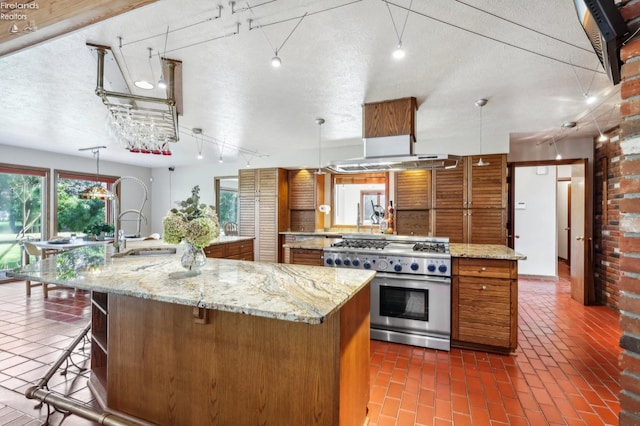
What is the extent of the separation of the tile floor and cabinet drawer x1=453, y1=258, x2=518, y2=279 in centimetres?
76

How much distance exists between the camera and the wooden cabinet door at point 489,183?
426 cm

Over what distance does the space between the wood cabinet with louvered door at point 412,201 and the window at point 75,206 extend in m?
6.10

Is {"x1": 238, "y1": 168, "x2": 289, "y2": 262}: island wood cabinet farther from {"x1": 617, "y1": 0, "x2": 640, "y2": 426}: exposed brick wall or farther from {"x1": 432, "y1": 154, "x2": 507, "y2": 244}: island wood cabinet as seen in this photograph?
{"x1": 617, "y1": 0, "x2": 640, "y2": 426}: exposed brick wall

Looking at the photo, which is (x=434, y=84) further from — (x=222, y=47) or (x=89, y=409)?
(x=89, y=409)

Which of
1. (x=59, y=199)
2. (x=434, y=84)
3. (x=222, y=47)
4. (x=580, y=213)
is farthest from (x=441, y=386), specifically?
(x=59, y=199)

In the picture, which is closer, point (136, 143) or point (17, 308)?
point (136, 143)

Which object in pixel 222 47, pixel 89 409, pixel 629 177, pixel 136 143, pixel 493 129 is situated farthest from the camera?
pixel 493 129

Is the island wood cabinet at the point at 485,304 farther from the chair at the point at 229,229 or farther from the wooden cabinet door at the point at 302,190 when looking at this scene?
the chair at the point at 229,229

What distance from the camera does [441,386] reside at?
2236mm

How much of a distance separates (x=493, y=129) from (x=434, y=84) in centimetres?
204

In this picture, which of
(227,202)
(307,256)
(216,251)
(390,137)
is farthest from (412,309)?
(227,202)

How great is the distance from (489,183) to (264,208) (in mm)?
3961

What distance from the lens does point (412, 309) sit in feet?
9.76

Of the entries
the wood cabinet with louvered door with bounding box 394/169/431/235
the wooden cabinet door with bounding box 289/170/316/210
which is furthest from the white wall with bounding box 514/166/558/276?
the wooden cabinet door with bounding box 289/170/316/210
